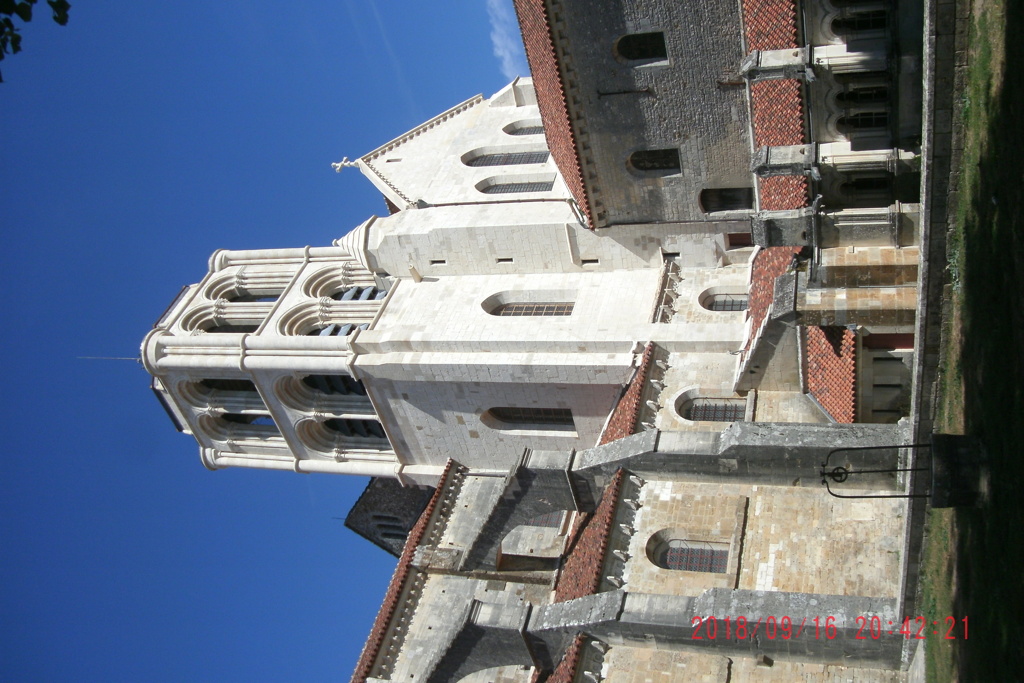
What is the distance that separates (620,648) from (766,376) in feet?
25.7

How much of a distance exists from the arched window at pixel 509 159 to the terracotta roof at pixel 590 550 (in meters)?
14.9

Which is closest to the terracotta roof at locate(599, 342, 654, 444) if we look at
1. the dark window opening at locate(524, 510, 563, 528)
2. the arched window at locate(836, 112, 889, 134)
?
the dark window opening at locate(524, 510, 563, 528)

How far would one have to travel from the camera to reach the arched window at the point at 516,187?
3036cm

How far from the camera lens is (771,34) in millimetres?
19625

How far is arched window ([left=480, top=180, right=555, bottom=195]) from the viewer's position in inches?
1195

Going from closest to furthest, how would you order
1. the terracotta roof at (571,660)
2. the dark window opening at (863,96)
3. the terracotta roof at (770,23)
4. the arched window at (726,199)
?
the terracotta roof at (571,660) → the terracotta roof at (770,23) → the dark window opening at (863,96) → the arched window at (726,199)

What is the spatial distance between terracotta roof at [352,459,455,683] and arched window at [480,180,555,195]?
9.97 m

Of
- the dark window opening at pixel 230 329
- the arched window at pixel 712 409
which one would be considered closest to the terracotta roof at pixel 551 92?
the arched window at pixel 712 409

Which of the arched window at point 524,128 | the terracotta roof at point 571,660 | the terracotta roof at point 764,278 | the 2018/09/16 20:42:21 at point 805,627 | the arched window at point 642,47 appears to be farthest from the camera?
the arched window at point 524,128

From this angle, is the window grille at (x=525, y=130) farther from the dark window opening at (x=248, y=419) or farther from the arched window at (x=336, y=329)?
the dark window opening at (x=248, y=419)

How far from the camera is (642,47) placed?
72.6 ft

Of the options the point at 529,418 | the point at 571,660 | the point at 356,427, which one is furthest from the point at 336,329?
the point at 571,660

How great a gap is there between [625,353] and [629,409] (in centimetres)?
202

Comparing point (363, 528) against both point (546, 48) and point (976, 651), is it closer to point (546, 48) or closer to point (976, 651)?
point (546, 48)
